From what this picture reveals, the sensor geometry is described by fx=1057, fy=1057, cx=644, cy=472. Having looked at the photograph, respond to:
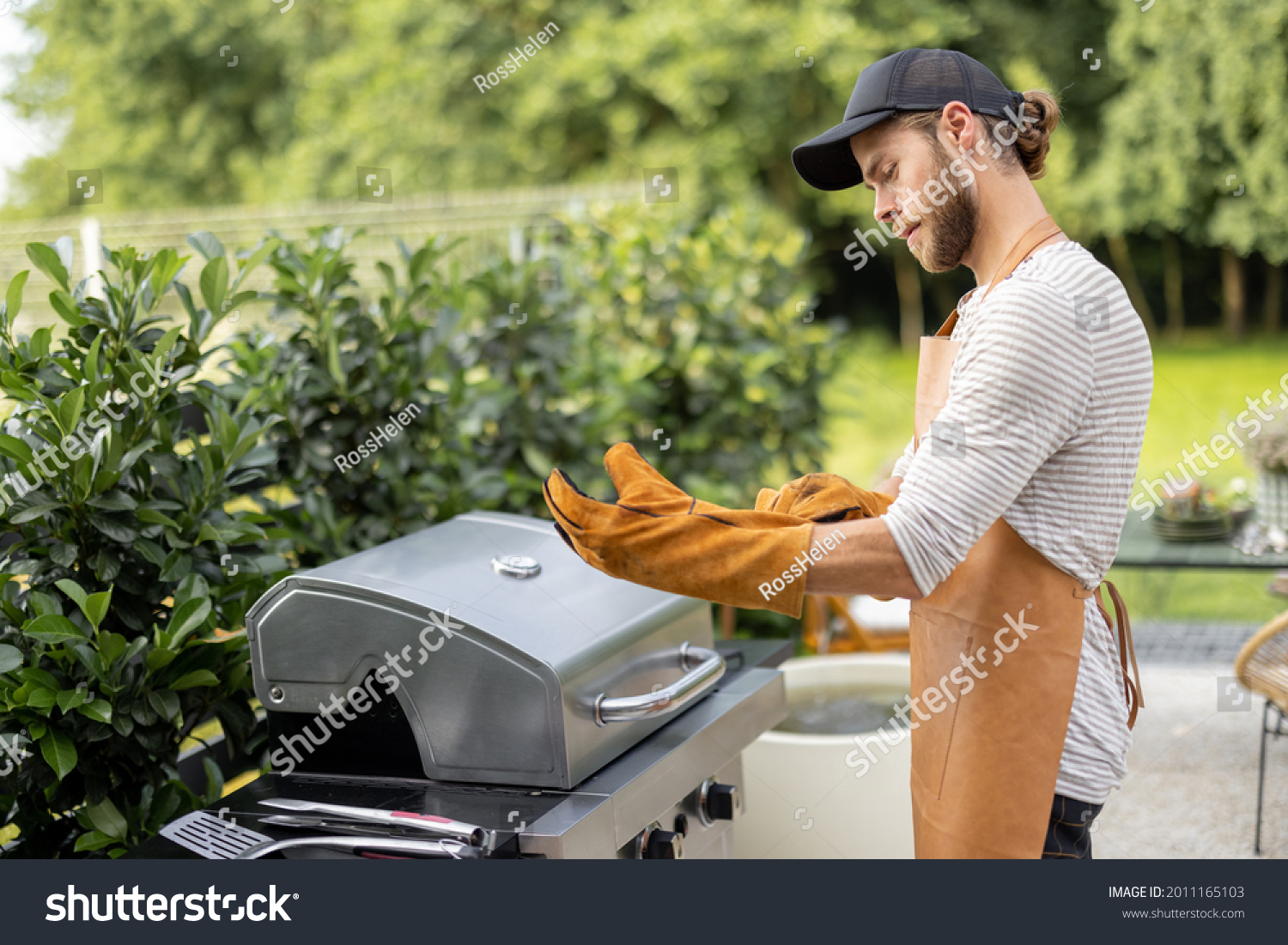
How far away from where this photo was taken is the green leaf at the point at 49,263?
5.29 feet

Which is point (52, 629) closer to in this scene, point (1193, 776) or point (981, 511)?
point (981, 511)

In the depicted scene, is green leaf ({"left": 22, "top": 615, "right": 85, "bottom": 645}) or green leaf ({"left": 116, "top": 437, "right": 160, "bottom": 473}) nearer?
green leaf ({"left": 22, "top": 615, "right": 85, "bottom": 645})

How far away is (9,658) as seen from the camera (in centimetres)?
142

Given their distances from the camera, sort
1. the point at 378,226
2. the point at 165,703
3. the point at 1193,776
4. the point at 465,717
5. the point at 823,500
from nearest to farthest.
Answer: the point at 823,500 < the point at 465,717 < the point at 165,703 < the point at 1193,776 < the point at 378,226

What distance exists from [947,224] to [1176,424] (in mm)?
7687

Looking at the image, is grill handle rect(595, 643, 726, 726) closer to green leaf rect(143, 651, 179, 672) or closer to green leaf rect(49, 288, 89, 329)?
green leaf rect(143, 651, 179, 672)

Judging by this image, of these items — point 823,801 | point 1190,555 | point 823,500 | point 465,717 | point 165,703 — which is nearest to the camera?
point 823,500

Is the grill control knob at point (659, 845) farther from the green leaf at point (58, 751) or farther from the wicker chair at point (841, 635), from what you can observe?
the wicker chair at point (841, 635)

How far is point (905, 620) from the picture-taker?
3.85 metres

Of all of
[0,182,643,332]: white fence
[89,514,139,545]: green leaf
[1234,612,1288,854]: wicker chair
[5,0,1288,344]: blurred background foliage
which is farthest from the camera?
[5,0,1288,344]: blurred background foliage

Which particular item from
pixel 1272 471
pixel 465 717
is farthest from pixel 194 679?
pixel 1272 471

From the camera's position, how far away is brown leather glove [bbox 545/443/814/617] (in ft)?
3.56

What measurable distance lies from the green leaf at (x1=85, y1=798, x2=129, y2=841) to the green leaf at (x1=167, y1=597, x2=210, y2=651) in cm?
20

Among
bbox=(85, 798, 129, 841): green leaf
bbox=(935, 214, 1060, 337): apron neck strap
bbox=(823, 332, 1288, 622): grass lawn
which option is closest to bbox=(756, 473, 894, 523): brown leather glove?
bbox=(935, 214, 1060, 337): apron neck strap
